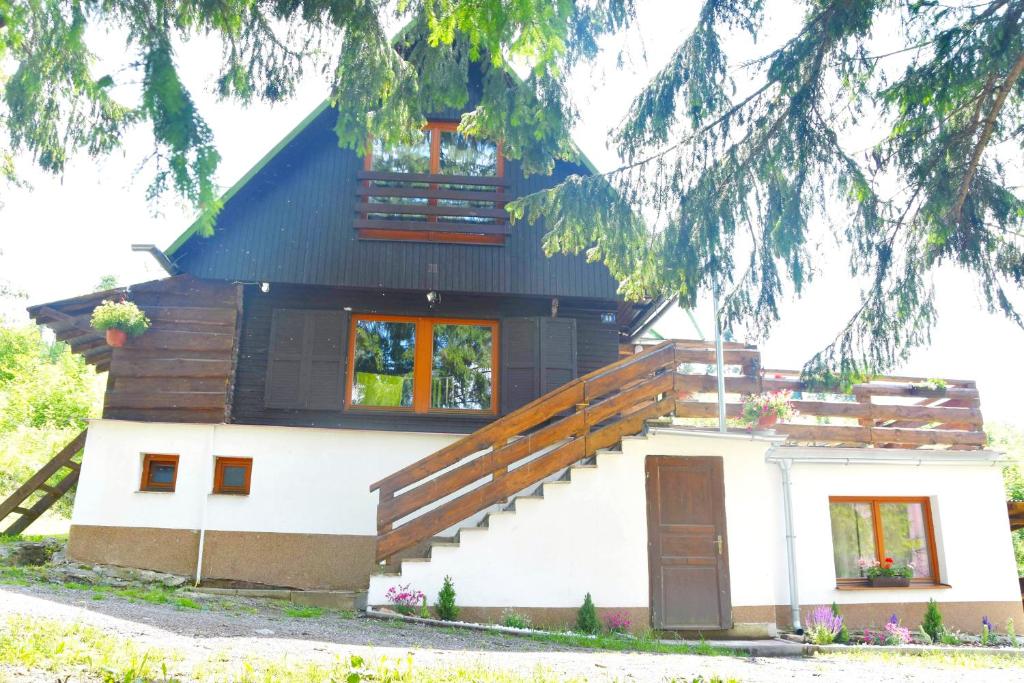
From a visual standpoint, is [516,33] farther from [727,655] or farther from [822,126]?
[727,655]

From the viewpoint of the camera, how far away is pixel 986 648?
8898 mm

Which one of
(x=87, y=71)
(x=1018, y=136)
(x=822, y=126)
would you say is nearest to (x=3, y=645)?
(x=87, y=71)

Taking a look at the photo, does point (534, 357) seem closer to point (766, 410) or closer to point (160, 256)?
point (766, 410)

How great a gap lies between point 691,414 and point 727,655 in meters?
2.82

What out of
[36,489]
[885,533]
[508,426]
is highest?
[508,426]

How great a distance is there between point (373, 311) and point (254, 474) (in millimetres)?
2771

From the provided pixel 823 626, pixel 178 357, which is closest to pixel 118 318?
pixel 178 357

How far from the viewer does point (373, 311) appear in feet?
37.2

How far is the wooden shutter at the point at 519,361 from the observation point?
1109 centimetres

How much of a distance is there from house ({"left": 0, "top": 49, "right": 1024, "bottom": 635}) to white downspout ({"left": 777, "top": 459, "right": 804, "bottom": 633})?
0.03 metres

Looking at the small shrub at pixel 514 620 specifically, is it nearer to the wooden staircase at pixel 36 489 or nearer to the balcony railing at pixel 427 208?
the balcony railing at pixel 427 208

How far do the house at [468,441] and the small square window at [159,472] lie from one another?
0.10ft

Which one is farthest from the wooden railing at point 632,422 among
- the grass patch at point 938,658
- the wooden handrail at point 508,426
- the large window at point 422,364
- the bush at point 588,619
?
the grass patch at point 938,658


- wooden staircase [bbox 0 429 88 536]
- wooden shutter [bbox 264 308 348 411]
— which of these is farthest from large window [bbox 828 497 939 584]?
wooden staircase [bbox 0 429 88 536]
